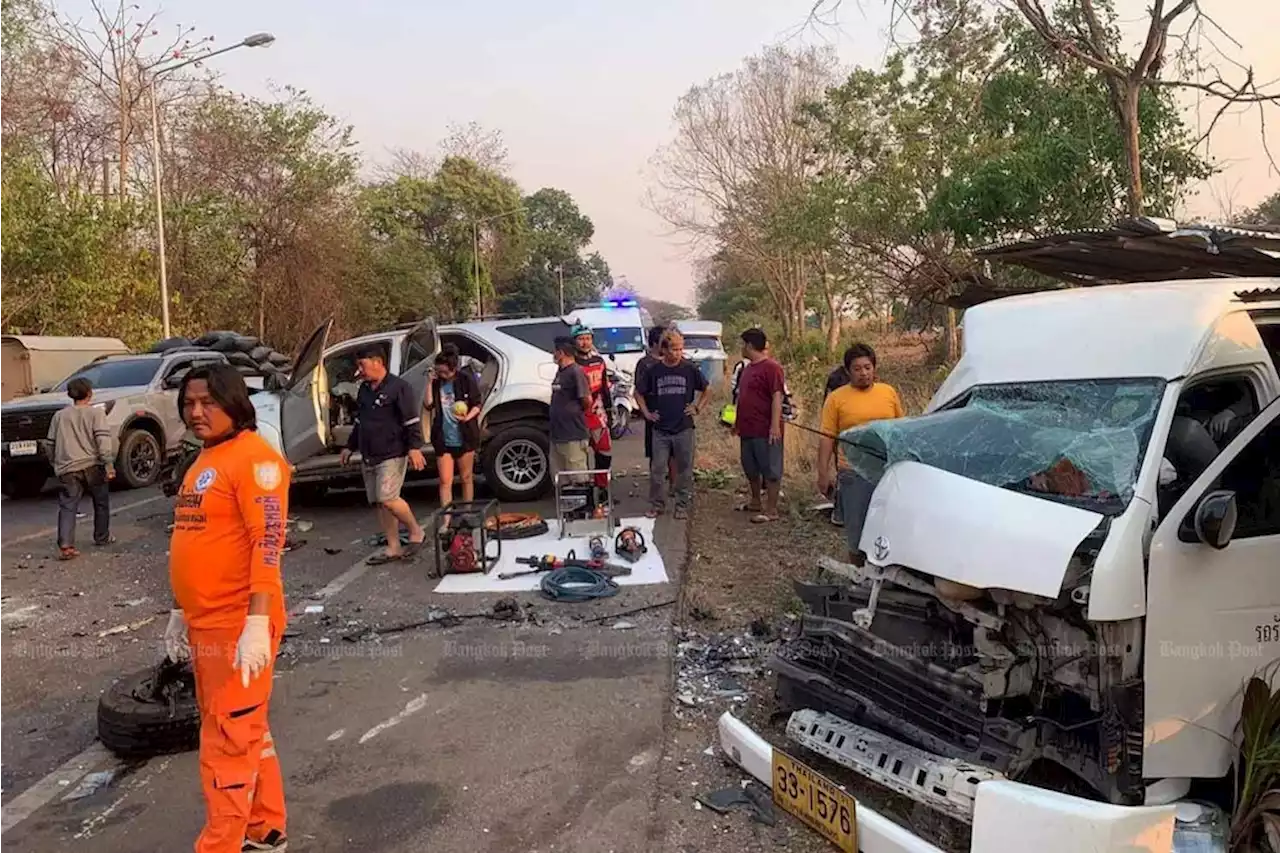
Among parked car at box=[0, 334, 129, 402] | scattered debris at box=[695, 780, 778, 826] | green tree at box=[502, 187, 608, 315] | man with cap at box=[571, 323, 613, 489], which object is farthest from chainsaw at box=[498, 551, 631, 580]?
green tree at box=[502, 187, 608, 315]

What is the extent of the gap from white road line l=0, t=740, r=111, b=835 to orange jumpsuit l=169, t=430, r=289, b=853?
4.10 feet

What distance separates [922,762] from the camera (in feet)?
10.9

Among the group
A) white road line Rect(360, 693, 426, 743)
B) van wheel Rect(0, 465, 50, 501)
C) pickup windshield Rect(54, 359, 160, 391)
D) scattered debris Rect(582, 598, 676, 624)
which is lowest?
white road line Rect(360, 693, 426, 743)

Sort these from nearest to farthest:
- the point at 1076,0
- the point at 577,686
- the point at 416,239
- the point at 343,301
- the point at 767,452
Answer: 1. the point at 577,686
2. the point at 767,452
3. the point at 1076,0
4. the point at 343,301
5. the point at 416,239

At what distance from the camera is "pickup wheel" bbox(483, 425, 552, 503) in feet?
32.1

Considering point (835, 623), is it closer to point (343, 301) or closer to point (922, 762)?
point (922, 762)

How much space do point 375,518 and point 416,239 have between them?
3278 centimetres

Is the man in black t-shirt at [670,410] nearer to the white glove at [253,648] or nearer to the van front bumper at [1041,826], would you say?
the van front bumper at [1041,826]

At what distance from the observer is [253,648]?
119 inches

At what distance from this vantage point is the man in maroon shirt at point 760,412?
8.43m

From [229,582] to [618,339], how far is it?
1607 cm

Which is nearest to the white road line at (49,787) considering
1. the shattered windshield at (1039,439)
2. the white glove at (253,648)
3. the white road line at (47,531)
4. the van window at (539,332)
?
the white glove at (253,648)

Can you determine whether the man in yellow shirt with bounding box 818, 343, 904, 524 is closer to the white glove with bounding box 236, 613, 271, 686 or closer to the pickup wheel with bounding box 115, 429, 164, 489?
the white glove with bounding box 236, 613, 271, 686

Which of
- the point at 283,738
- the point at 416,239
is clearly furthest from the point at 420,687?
the point at 416,239
